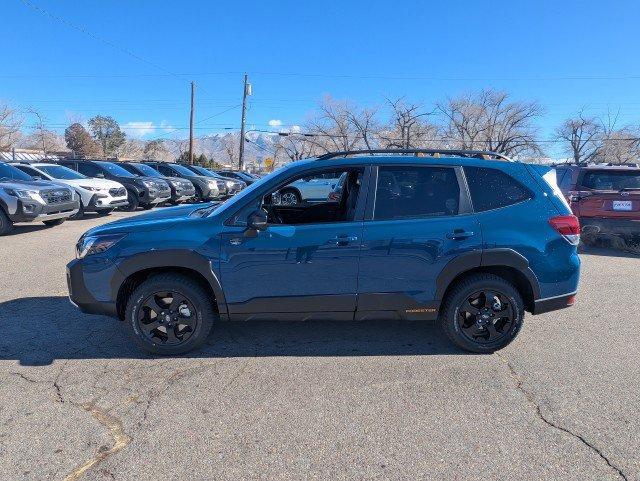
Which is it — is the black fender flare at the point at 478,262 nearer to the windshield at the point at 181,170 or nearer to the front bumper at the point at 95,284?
the front bumper at the point at 95,284

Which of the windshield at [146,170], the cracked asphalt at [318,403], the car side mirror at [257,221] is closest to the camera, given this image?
the cracked asphalt at [318,403]

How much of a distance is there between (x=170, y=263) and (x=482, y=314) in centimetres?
272

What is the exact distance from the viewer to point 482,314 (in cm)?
390

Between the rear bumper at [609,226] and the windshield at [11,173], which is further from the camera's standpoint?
the windshield at [11,173]

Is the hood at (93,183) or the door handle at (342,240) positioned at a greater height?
the hood at (93,183)

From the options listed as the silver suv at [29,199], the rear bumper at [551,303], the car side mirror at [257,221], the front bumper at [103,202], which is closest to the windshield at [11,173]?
the silver suv at [29,199]

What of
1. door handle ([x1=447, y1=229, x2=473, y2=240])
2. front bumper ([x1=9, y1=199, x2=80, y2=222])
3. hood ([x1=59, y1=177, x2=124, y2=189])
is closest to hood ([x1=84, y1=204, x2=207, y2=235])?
door handle ([x1=447, y1=229, x2=473, y2=240])

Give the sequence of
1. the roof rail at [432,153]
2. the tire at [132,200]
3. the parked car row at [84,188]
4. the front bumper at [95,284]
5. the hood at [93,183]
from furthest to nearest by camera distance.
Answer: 1. the tire at [132,200]
2. the hood at [93,183]
3. the parked car row at [84,188]
4. the roof rail at [432,153]
5. the front bumper at [95,284]

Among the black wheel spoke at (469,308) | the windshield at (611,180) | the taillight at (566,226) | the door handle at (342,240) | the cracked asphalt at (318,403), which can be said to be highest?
the windshield at (611,180)

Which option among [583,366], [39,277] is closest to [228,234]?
[583,366]

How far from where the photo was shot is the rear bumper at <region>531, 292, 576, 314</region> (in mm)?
3889

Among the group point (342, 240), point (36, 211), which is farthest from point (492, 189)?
point (36, 211)

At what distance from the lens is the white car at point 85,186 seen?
1153 cm

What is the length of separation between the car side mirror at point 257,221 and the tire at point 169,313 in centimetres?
71
